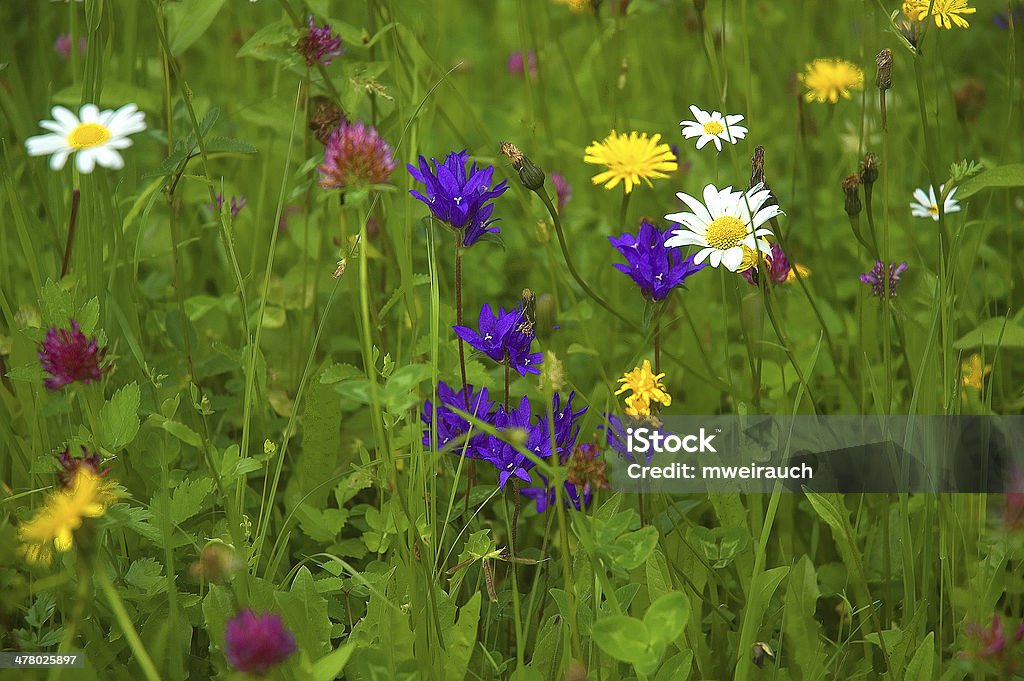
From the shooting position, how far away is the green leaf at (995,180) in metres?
1.11

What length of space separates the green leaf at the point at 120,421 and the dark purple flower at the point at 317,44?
0.56 metres

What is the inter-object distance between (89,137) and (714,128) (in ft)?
2.44

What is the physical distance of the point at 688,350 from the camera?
1.54 metres

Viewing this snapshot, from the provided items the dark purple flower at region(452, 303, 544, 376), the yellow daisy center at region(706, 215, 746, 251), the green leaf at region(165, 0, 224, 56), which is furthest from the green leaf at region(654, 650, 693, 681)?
the green leaf at region(165, 0, 224, 56)

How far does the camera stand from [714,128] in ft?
3.74

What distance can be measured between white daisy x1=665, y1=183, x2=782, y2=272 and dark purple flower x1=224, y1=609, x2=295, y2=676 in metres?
0.57

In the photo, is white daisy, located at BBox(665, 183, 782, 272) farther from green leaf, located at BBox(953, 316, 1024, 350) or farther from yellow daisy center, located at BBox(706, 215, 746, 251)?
green leaf, located at BBox(953, 316, 1024, 350)

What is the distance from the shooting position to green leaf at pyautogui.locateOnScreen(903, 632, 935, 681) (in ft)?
3.07

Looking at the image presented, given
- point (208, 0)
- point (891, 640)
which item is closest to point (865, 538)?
point (891, 640)

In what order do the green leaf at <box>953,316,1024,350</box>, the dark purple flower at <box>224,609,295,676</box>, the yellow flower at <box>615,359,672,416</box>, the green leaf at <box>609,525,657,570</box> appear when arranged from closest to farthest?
the dark purple flower at <box>224,609,295,676</box>
the green leaf at <box>609,525,657,570</box>
the yellow flower at <box>615,359,672,416</box>
the green leaf at <box>953,316,1024,350</box>

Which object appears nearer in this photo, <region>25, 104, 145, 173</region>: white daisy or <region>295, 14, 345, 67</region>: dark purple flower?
<region>25, 104, 145, 173</region>: white daisy

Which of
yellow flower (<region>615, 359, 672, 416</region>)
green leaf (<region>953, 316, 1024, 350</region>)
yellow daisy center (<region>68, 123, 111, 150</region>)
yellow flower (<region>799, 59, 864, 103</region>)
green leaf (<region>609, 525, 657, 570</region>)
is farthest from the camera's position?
yellow flower (<region>799, 59, 864, 103</region>)

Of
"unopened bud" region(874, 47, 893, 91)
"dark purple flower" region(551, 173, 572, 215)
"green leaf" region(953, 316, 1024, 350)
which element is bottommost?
"green leaf" region(953, 316, 1024, 350)

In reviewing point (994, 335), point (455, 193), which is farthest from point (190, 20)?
point (994, 335)
